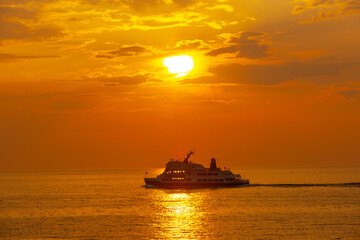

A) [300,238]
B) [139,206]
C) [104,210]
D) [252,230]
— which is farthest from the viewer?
[139,206]

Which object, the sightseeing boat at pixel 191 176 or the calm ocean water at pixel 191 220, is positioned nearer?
the calm ocean water at pixel 191 220

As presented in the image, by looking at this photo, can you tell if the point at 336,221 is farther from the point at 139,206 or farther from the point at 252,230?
the point at 139,206

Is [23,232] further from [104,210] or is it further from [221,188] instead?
[221,188]

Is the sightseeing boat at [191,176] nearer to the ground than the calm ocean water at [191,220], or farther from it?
farther from it

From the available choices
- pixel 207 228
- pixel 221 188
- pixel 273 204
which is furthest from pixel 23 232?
pixel 221 188

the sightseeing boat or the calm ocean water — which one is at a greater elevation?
the sightseeing boat

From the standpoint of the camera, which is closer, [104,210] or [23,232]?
[23,232]

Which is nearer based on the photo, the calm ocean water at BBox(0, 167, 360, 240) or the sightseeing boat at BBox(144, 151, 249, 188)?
the calm ocean water at BBox(0, 167, 360, 240)

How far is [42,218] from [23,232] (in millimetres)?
18730

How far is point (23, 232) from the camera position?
76.8 meters

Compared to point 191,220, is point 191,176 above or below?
above

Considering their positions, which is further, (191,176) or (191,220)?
(191,176)

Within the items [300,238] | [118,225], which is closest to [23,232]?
[118,225]

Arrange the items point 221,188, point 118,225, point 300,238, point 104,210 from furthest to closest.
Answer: point 221,188
point 104,210
point 118,225
point 300,238
